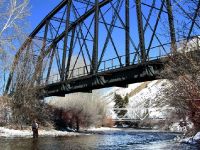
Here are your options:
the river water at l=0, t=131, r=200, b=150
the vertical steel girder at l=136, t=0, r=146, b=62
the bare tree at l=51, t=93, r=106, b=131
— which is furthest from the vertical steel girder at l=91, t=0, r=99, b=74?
the bare tree at l=51, t=93, r=106, b=131

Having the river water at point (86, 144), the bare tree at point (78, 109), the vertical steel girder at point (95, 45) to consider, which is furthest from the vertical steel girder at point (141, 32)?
the bare tree at point (78, 109)

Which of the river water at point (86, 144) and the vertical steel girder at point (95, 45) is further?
the vertical steel girder at point (95, 45)

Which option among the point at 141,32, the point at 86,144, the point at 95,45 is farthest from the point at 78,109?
the point at 86,144

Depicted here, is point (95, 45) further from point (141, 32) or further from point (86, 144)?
point (86, 144)

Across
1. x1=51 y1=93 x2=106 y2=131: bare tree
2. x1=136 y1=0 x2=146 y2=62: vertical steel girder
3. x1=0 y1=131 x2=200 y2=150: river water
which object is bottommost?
x1=0 y1=131 x2=200 y2=150: river water

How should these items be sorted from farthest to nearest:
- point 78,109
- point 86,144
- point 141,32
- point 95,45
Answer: point 78,109 → point 95,45 → point 141,32 → point 86,144

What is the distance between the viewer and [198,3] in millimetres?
12078

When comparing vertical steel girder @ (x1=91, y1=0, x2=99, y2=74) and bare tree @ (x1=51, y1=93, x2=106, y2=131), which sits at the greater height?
vertical steel girder @ (x1=91, y1=0, x2=99, y2=74)

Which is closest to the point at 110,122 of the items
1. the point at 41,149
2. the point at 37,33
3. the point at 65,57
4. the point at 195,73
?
the point at 37,33

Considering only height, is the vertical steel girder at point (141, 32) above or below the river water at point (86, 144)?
above

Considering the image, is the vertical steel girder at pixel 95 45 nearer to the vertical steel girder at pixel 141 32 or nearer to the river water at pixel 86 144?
the vertical steel girder at pixel 141 32

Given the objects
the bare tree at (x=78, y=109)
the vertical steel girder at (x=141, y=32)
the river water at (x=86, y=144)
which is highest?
the vertical steel girder at (x=141, y=32)

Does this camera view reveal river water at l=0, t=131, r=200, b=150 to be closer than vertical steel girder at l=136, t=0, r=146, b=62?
Yes

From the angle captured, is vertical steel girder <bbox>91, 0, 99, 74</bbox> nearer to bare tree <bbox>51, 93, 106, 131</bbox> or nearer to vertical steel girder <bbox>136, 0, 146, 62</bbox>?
vertical steel girder <bbox>136, 0, 146, 62</bbox>
